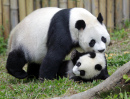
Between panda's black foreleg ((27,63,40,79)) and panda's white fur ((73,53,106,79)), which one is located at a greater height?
panda's white fur ((73,53,106,79))

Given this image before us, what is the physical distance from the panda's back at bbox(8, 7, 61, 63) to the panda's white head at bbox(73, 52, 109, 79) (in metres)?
1.05

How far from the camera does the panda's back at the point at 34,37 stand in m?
5.67

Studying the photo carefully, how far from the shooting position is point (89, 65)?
16.2 feet

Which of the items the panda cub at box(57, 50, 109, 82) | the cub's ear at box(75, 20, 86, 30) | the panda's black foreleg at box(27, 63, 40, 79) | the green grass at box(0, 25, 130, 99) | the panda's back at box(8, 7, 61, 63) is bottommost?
the panda's black foreleg at box(27, 63, 40, 79)

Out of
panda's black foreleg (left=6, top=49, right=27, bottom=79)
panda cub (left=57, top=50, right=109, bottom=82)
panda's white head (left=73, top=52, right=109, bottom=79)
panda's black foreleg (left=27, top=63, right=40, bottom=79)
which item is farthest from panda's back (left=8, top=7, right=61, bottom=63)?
panda's white head (left=73, top=52, right=109, bottom=79)

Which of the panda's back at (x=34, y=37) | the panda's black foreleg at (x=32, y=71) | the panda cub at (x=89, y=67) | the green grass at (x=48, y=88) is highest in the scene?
the panda's back at (x=34, y=37)

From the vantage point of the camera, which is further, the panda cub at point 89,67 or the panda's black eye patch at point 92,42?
the panda's black eye patch at point 92,42

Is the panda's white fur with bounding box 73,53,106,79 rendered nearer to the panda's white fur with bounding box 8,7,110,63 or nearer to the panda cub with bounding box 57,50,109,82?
the panda cub with bounding box 57,50,109,82

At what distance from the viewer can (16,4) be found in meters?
8.55

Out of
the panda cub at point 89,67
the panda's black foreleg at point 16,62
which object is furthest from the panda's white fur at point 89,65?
the panda's black foreleg at point 16,62

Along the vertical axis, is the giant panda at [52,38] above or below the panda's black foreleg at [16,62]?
above

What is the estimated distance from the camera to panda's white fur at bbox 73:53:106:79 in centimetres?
495

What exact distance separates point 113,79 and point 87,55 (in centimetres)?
166

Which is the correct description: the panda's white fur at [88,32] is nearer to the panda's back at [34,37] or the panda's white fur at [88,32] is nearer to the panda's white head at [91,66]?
the panda's white head at [91,66]
